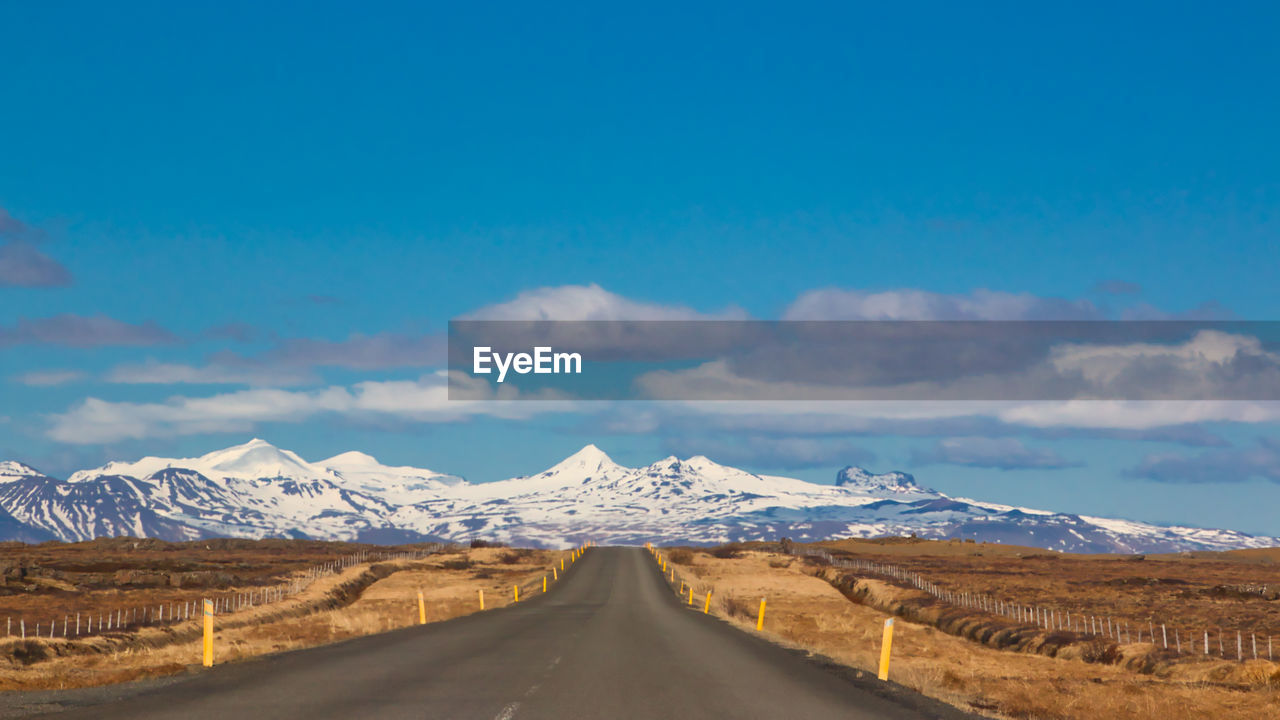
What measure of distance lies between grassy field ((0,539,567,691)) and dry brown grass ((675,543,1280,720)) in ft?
49.6

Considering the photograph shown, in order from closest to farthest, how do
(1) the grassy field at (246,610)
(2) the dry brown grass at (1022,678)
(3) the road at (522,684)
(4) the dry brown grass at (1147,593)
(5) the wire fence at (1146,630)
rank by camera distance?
(3) the road at (522,684) < (2) the dry brown grass at (1022,678) < (1) the grassy field at (246,610) < (5) the wire fence at (1146,630) < (4) the dry brown grass at (1147,593)

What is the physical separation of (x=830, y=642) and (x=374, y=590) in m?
43.4

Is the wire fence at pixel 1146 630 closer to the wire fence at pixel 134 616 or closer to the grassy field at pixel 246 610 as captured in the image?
the grassy field at pixel 246 610

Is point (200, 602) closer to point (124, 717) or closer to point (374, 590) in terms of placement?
point (374, 590)

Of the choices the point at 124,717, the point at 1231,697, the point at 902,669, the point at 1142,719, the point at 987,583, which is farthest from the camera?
the point at 987,583

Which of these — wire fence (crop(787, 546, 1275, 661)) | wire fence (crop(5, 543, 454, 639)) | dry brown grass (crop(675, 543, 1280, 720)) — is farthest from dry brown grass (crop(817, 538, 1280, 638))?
wire fence (crop(5, 543, 454, 639))

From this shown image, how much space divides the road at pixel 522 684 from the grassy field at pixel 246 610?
9.01 ft

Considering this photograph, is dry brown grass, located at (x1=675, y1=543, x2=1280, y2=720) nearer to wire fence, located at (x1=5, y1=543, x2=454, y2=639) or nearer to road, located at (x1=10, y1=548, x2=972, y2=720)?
road, located at (x1=10, y1=548, x2=972, y2=720)

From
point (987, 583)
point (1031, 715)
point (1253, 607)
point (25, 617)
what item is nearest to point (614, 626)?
point (1031, 715)

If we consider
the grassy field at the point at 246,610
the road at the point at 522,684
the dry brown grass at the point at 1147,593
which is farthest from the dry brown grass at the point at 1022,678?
the grassy field at the point at 246,610

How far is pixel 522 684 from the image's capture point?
20.0 metres

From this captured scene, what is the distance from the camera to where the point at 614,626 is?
123ft

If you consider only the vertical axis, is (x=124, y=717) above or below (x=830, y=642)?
above

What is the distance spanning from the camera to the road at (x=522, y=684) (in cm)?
1667
